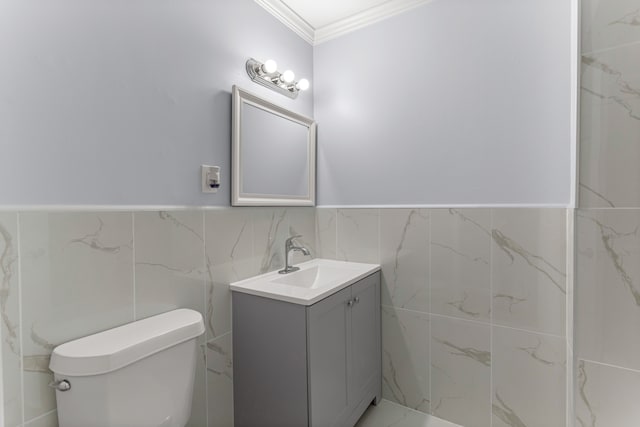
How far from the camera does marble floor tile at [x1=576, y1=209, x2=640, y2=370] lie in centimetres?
103

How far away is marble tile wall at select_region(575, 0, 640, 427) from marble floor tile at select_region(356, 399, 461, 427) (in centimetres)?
73

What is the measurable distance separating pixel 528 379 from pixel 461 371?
289 millimetres

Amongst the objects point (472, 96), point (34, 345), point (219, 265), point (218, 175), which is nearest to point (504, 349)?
point (472, 96)

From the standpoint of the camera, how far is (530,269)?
4.61 feet

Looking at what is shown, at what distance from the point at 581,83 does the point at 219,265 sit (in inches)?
61.9

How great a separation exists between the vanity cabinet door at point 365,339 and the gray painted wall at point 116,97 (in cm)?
83

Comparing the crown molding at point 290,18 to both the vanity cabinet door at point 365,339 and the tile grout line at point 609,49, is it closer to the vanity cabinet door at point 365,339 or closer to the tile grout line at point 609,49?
the tile grout line at point 609,49

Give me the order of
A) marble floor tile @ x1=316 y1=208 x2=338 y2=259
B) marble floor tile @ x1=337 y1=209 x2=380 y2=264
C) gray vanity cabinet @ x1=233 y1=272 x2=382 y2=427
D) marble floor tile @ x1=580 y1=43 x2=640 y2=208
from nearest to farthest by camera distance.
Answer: marble floor tile @ x1=580 y1=43 x2=640 y2=208
gray vanity cabinet @ x1=233 y1=272 x2=382 y2=427
marble floor tile @ x1=337 y1=209 x2=380 y2=264
marble floor tile @ x1=316 y1=208 x2=338 y2=259

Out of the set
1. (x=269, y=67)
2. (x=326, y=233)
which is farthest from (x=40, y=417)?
(x=269, y=67)

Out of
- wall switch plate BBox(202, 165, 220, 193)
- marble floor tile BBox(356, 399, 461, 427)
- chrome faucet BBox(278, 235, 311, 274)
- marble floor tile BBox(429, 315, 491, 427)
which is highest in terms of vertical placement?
wall switch plate BBox(202, 165, 220, 193)

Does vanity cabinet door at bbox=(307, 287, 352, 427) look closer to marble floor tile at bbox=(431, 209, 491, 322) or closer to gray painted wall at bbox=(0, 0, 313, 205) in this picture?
marble floor tile at bbox=(431, 209, 491, 322)

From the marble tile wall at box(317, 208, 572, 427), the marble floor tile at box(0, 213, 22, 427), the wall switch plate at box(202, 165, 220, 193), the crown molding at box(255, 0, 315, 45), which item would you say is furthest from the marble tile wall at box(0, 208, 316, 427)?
the crown molding at box(255, 0, 315, 45)

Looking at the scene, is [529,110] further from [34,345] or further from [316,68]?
[34,345]

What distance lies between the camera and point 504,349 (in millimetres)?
1471
